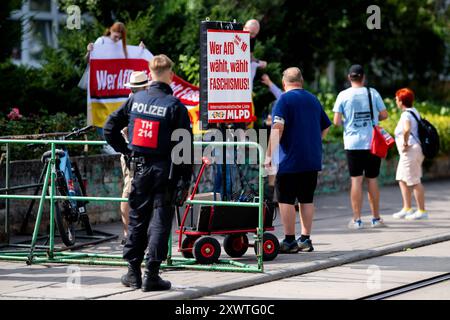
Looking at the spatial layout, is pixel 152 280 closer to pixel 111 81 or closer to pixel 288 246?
pixel 288 246

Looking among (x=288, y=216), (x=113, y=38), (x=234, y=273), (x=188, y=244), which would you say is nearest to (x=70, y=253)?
(x=188, y=244)

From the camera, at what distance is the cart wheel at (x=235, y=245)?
10586 millimetres

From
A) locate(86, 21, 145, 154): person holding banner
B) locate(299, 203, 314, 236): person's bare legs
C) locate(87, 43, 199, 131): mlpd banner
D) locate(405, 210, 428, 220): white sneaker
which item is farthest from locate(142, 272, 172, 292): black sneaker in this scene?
locate(405, 210, 428, 220): white sneaker

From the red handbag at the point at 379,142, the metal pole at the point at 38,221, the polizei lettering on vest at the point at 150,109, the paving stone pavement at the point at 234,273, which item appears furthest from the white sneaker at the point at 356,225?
the polizei lettering on vest at the point at 150,109

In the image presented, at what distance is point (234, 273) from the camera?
9734mm

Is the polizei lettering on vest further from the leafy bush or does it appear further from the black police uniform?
the leafy bush

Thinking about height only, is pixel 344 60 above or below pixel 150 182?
above

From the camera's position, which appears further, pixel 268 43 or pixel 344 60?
pixel 344 60

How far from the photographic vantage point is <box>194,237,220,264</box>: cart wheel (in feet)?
33.1

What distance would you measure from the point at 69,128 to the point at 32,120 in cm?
49

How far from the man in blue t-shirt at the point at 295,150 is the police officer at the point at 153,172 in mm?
2208

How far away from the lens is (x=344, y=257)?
1069cm

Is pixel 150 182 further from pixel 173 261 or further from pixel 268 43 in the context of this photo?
pixel 268 43
